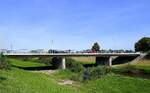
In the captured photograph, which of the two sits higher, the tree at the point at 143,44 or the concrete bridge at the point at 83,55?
the tree at the point at 143,44

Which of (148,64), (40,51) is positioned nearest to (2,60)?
(40,51)

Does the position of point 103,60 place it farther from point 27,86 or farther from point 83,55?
point 27,86

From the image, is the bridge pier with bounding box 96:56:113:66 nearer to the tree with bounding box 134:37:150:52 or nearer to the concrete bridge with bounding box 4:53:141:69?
the concrete bridge with bounding box 4:53:141:69

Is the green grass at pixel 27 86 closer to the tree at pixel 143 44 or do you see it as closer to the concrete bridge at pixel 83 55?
the concrete bridge at pixel 83 55

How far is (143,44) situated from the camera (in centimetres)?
18175

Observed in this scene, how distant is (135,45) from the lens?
618ft

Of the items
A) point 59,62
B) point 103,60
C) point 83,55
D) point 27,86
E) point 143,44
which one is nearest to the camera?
point 27,86

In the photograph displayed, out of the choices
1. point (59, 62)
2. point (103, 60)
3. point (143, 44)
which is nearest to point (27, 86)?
point (59, 62)

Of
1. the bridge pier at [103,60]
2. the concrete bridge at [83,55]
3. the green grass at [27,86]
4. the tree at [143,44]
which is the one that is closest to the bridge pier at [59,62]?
the concrete bridge at [83,55]

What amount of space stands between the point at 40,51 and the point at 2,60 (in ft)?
160

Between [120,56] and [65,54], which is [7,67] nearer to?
[65,54]

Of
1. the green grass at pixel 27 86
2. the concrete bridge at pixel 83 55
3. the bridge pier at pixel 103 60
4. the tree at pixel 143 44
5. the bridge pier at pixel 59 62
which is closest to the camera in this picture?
the green grass at pixel 27 86

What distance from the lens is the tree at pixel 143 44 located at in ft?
580

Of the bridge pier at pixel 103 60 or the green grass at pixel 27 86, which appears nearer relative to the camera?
the green grass at pixel 27 86
